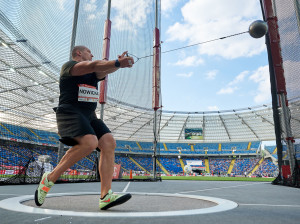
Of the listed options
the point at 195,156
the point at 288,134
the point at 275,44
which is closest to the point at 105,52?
the point at 275,44

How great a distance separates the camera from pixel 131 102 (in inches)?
470

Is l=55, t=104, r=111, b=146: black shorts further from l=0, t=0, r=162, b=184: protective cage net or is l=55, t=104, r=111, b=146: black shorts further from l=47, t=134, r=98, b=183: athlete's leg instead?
l=0, t=0, r=162, b=184: protective cage net

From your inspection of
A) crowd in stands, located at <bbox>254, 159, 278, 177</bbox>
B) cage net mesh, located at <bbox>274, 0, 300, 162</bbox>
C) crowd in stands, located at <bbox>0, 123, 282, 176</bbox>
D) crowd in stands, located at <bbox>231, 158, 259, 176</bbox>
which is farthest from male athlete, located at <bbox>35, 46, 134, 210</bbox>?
crowd in stands, located at <bbox>231, 158, 259, 176</bbox>

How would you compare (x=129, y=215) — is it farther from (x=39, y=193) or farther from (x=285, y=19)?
(x=285, y=19)

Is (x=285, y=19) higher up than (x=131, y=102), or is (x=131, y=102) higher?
(x=285, y=19)

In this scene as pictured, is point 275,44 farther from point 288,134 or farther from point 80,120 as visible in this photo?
point 80,120

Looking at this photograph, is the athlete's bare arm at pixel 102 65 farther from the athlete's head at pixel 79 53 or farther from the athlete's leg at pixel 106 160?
the athlete's leg at pixel 106 160

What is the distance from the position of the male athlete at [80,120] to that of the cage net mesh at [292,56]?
768cm

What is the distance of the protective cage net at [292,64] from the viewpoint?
7730 millimetres

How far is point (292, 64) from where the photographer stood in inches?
316

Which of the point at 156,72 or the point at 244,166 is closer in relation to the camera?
the point at 156,72

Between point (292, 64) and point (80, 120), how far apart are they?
8419 mm

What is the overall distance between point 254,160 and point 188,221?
43365 mm

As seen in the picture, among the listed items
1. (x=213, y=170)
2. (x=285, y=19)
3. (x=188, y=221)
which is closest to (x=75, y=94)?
(x=188, y=221)
